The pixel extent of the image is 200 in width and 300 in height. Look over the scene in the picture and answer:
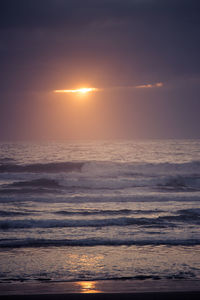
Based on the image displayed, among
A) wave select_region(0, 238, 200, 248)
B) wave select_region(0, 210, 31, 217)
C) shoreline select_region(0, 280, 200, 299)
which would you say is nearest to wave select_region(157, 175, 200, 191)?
wave select_region(0, 210, 31, 217)

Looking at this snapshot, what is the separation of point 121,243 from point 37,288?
3.52 m

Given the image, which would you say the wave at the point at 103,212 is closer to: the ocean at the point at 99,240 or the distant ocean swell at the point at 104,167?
the ocean at the point at 99,240

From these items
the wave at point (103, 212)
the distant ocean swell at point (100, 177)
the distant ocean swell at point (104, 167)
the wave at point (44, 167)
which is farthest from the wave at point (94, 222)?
the wave at point (44, 167)

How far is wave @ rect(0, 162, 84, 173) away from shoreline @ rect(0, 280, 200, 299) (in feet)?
97.4

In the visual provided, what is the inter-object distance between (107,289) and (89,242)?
3425 mm

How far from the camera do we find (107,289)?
165 inches

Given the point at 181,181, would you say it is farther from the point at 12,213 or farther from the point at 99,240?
the point at 99,240

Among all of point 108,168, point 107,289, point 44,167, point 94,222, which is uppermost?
point 44,167

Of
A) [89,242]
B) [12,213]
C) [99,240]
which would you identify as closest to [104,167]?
[12,213]

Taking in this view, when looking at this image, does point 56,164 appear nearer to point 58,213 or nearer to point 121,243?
point 58,213

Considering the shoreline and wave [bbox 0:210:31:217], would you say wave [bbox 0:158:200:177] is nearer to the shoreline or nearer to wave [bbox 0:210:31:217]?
wave [bbox 0:210:31:217]

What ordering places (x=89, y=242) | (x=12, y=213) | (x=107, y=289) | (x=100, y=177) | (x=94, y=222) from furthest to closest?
(x=100, y=177) < (x=12, y=213) < (x=94, y=222) < (x=89, y=242) < (x=107, y=289)

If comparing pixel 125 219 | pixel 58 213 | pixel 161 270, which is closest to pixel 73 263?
pixel 161 270

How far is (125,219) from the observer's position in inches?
411
